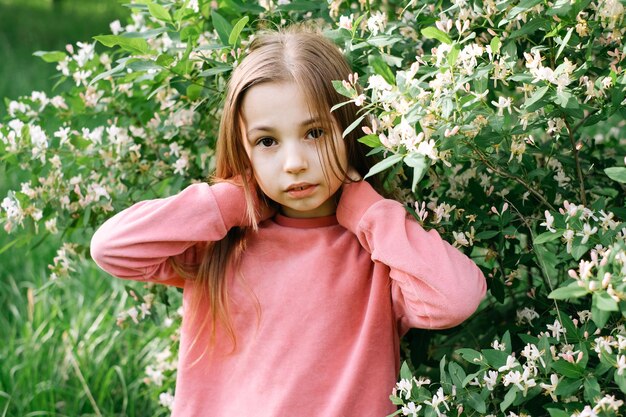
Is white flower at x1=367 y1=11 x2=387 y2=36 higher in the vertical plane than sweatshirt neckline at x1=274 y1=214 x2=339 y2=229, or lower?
Answer: higher

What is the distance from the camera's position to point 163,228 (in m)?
2.11

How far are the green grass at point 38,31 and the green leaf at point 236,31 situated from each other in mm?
3737

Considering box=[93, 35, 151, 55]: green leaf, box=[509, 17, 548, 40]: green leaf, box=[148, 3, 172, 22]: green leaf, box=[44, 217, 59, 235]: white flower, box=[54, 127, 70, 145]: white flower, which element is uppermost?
box=[148, 3, 172, 22]: green leaf

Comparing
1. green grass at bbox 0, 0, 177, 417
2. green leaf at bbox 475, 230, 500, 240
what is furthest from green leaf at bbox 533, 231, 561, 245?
green grass at bbox 0, 0, 177, 417

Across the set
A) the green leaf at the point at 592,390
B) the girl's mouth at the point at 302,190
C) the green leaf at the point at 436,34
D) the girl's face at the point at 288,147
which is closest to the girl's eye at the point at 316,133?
the girl's face at the point at 288,147

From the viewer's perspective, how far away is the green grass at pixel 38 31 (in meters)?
5.91

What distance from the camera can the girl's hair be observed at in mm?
2041

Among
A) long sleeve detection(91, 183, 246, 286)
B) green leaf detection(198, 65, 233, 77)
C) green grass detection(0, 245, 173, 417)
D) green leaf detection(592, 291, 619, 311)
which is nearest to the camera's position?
green leaf detection(592, 291, 619, 311)

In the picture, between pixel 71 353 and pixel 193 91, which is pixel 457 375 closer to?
pixel 193 91

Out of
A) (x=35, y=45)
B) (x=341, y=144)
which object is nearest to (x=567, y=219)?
(x=341, y=144)

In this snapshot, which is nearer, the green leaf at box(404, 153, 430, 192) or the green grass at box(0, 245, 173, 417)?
the green leaf at box(404, 153, 430, 192)

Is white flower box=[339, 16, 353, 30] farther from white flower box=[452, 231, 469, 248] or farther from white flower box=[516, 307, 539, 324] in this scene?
white flower box=[516, 307, 539, 324]

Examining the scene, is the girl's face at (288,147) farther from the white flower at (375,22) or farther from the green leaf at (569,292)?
the green leaf at (569,292)

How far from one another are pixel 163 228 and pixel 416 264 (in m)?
0.60
